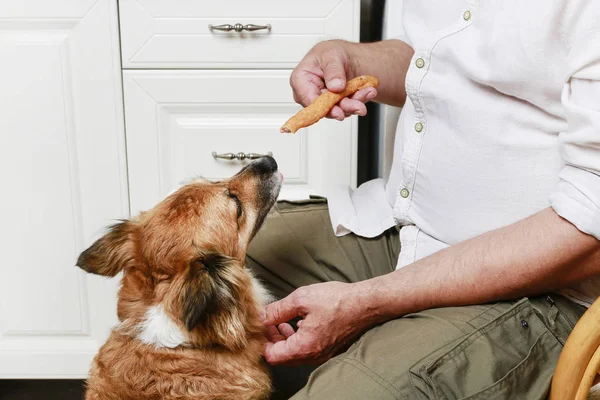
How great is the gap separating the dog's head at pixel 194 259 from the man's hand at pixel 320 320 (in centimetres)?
7

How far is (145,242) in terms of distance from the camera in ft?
3.79

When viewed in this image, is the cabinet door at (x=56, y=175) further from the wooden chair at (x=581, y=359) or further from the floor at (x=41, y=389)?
the wooden chair at (x=581, y=359)

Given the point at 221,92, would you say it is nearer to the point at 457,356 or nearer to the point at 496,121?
the point at 496,121

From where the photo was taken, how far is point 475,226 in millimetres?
1124

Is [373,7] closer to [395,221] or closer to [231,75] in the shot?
[231,75]

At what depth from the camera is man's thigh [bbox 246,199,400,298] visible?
133cm

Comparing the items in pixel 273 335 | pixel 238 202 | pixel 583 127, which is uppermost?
pixel 583 127

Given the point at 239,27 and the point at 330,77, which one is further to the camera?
the point at 239,27

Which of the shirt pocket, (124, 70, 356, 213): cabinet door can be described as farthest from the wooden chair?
(124, 70, 356, 213): cabinet door

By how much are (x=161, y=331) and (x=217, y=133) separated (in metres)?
0.81

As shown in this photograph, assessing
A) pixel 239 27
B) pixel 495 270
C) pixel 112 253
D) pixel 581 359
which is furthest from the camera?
pixel 239 27

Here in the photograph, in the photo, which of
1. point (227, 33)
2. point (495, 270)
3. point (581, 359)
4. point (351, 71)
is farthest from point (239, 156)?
point (581, 359)

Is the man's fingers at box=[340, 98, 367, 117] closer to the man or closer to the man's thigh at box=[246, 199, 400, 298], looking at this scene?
the man

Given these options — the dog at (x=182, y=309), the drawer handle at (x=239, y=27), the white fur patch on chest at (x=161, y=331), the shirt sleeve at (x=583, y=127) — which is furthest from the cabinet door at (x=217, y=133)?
the shirt sleeve at (x=583, y=127)
